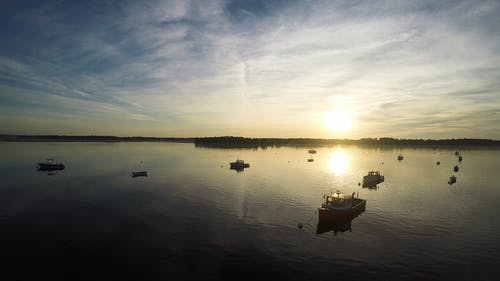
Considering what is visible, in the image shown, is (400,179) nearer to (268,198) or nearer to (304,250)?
(268,198)

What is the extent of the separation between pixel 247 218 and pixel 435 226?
32.7 metres

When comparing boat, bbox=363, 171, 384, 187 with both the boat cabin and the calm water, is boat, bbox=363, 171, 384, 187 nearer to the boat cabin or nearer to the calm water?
the calm water

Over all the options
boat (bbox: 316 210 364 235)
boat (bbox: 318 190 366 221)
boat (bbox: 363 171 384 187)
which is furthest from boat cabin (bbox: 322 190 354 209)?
boat (bbox: 363 171 384 187)

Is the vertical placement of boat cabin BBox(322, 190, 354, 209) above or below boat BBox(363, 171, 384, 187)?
above

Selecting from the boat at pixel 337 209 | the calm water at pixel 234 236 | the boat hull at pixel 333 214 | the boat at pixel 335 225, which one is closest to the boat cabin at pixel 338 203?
the boat at pixel 337 209

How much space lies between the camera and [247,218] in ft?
171

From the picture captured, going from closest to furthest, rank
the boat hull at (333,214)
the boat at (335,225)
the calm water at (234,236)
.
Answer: the calm water at (234,236) → the boat at (335,225) → the boat hull at (333,214)

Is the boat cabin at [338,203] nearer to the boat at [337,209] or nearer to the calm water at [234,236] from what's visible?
the boat at [337,209]

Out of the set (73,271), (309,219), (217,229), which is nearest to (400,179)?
(309,219)

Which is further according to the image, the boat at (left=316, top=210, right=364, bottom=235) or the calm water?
the boat at (left=316, top=210, right=364, bottom=235)

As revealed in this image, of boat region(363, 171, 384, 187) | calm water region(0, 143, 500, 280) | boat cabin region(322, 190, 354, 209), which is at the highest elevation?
boat cabin region(322, 190, 354, 209)

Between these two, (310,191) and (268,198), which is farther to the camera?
(310,191)

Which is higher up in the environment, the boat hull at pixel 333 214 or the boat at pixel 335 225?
the boat hull at pixel 333 214

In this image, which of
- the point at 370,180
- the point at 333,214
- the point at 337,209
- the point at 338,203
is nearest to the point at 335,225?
the point at 333,214
